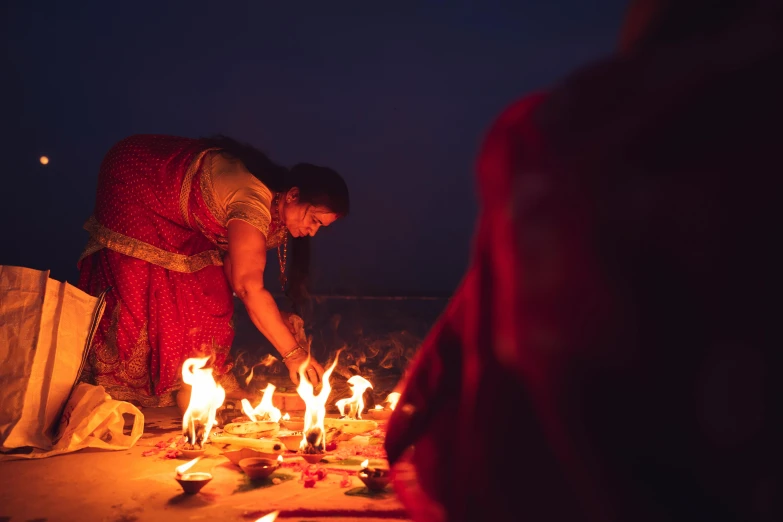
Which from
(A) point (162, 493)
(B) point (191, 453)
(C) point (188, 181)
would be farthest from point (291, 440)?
(C) point (188, 181)

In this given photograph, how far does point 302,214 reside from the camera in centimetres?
458

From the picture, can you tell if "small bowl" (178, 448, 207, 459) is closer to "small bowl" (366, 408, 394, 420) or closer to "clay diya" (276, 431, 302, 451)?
"clay diya" (276, 431, 302, 451)

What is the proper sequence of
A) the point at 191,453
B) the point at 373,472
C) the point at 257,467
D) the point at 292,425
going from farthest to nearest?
the point at 292,425, the point at 191,453, the point at 257,467, the point at 373,472

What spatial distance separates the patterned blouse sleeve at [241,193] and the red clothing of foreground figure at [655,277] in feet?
10.8

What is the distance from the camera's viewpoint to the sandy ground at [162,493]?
2568 millimetres

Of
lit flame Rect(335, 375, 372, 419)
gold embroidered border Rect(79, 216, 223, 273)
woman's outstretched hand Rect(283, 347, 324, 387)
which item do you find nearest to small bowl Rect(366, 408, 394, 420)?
lit flame Rect(335, 375, 372, 419)

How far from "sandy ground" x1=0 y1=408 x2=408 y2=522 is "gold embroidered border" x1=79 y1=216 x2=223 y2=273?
162 centimetres

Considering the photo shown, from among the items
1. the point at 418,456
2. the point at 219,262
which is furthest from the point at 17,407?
the point at 418,456

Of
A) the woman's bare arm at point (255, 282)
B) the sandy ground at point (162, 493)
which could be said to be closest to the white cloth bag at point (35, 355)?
the sandy ground at point (162, 493)

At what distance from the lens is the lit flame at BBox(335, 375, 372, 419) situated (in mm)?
4422

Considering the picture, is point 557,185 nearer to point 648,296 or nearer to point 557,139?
point 557,139

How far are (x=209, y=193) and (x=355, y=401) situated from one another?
76.3 inches

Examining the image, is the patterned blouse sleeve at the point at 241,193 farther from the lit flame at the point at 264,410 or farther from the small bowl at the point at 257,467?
the small bowl at the point at 257,467

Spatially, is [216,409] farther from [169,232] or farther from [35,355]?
[169,232]
